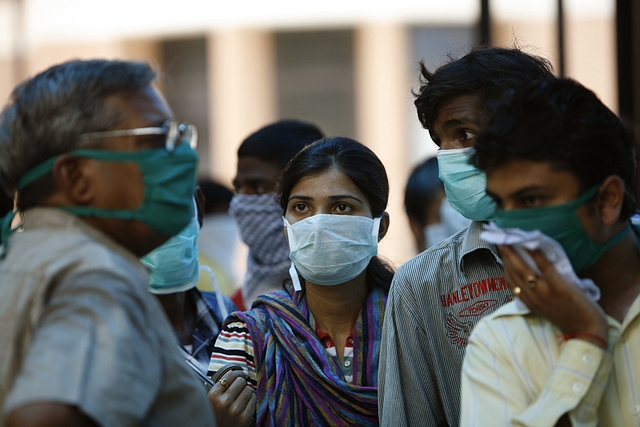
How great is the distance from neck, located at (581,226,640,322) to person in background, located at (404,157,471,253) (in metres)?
2.82

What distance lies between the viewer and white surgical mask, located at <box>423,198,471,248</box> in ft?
16.5

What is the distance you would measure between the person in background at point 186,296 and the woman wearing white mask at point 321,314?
1.39 feet

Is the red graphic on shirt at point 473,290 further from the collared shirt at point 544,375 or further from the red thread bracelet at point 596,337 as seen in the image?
the red thread bracelet at point 596,337

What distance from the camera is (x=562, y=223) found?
6.95ft

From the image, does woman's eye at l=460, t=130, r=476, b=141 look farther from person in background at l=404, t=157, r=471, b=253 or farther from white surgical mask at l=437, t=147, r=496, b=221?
person in background at l=404, t=157, r=471, b=253

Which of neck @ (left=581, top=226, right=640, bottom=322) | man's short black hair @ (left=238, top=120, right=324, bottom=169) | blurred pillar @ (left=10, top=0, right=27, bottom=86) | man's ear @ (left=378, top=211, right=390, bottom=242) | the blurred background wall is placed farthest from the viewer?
the blurred background wall

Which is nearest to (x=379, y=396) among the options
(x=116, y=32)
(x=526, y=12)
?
(x=526, y=12)

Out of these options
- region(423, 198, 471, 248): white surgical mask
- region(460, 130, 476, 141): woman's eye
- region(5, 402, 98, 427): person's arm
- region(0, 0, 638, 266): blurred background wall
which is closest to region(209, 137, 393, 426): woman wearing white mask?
region(460, 130, 476, 141): woman's eye

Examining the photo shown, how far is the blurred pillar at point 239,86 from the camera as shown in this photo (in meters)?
12.3

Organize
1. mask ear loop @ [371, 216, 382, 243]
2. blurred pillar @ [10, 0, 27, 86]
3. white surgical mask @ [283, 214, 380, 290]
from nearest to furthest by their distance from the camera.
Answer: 1. white surgical mask @ [283, 214, 380, 290]
2. mask ear loop @ [371, 216, 382, 243]
3. blurred pillar @ [10, 0, 27, 86]

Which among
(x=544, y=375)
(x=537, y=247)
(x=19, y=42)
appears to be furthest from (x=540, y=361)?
(x=19, y=42)

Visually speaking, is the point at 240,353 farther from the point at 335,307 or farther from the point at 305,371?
the point at 335,307

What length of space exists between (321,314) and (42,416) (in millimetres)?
1810

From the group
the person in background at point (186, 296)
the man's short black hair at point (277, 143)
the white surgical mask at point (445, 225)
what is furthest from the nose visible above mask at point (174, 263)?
the white surgical mask at point (445, 225)
